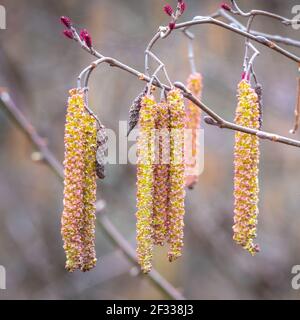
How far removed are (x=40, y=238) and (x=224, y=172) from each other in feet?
4.83

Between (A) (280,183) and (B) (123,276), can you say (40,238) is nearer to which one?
(B) (123,276)

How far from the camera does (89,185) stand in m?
1.18

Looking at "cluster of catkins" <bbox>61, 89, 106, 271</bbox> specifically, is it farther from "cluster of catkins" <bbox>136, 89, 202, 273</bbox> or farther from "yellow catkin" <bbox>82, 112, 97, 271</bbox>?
"cluster of catkins" <bbox>136, 89, 202, 273</bbox>

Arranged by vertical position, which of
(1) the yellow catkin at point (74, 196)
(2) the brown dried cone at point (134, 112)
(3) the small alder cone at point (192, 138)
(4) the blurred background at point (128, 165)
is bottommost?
(1) the yellow catkin at point (74, 196)

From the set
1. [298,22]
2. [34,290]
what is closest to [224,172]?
[34,290]

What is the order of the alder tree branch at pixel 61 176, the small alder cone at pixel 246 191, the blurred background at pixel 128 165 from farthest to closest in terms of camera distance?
1. the blurred background at pixel 128 165
2. the alder tree branch at pixel 61 176
3. the small alder cone at pixel 246 191

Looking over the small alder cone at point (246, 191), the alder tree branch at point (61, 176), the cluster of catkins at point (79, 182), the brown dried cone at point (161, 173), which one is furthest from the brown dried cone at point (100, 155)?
the alder tree branch at point (61, 176)

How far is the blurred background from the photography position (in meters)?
3.82

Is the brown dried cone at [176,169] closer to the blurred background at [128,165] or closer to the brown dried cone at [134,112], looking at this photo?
the brown dried cone at [134,112]

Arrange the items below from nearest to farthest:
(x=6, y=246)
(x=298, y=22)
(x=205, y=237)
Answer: (x=298, y=22) → (x=205, y=237) → (x=6, y=246)

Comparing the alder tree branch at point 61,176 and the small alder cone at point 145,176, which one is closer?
the small alder cone at point 145,176

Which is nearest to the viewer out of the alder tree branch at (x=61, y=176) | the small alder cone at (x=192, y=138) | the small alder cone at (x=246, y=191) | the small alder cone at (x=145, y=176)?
the small alder cone at (x=145, y=176)

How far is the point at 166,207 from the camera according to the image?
119 centimetres

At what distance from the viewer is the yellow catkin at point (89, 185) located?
1173 millimetres
